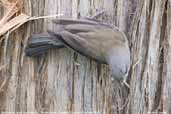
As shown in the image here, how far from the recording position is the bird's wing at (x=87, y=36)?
3389 mm

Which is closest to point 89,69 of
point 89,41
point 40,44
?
point 89,41

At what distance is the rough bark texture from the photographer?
349 centimetres

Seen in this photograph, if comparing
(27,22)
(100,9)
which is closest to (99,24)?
(100,9)

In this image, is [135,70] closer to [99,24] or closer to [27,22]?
[99,24]

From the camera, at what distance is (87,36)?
3.42 metres

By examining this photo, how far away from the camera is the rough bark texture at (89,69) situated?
3.49 metres

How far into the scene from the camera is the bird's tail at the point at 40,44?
3.42 m

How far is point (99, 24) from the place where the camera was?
3451 millimetres

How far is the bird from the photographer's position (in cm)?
340

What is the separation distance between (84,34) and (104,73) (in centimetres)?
22

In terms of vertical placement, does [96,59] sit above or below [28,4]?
below

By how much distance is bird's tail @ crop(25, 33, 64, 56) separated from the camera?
135 inches

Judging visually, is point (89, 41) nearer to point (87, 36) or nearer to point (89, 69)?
point (87, 36)

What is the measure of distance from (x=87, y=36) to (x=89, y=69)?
0.18 m
